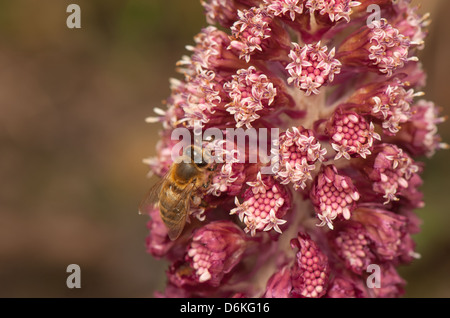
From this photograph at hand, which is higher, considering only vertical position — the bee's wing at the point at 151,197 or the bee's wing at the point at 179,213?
the bee's wing at the point at 151,197

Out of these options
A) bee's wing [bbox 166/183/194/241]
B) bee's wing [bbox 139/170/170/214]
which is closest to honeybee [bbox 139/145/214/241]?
bee's wing [bbox 166/183/194/241]

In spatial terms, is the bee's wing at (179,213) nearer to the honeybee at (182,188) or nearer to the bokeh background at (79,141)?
the honeybee at (182,188)

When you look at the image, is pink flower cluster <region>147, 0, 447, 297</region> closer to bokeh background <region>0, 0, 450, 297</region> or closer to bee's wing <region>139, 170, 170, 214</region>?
bee's wing <region>139, 170, 170, 214</region>

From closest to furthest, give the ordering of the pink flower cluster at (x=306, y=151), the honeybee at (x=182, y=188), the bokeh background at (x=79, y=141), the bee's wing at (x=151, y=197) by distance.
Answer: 1. the pink flower cluster at (x=306, y=151)
2. the honeybee at (x=182, y=188)
3. the bee's wing at (x=151, y=197)
4. the bokeh background at (x=79, y=141)

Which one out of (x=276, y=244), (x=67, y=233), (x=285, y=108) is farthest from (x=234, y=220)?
(x=67, y=233)

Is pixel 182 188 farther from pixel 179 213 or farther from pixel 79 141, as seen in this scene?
pixel 79 141

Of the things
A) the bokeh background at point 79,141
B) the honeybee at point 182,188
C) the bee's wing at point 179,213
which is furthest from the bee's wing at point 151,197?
the bokeh background at point 79,141

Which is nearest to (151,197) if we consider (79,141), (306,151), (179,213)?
(179,213)
